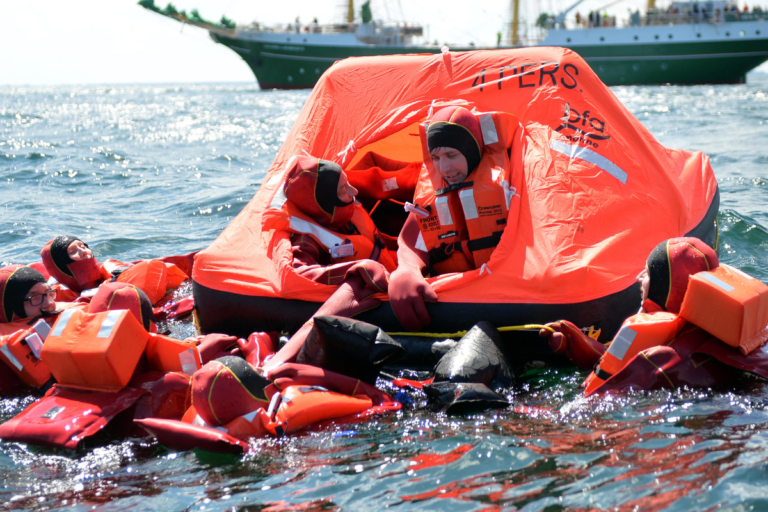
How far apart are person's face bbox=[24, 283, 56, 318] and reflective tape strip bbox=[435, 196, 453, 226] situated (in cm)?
236

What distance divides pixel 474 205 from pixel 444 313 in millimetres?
691

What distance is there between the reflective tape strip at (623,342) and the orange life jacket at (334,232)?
1806mm

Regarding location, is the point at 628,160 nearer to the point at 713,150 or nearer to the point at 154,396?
the point at 154,396

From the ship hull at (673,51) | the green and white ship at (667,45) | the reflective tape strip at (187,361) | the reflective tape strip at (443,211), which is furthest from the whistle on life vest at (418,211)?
the green and white ship at (667,45)

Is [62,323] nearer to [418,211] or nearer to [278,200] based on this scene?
[278,200]

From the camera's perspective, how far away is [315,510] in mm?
2340

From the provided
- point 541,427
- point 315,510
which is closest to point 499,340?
point 541,427

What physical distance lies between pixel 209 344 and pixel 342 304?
0.77 meters

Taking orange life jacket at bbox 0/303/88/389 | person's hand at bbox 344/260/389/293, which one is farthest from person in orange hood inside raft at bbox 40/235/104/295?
person's hand at bbox 344/260/389/293

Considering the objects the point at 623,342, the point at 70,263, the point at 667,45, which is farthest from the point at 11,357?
the point at 667,45

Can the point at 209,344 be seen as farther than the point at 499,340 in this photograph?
Yes

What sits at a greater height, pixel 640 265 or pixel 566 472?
pixel 640 265

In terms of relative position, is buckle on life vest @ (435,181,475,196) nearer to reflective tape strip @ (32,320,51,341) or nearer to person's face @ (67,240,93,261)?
reflective tape strip @ (32,320,51,341)

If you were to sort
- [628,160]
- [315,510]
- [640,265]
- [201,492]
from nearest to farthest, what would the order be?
[315,510] → [201,492] → [640,265] → [628,160]
